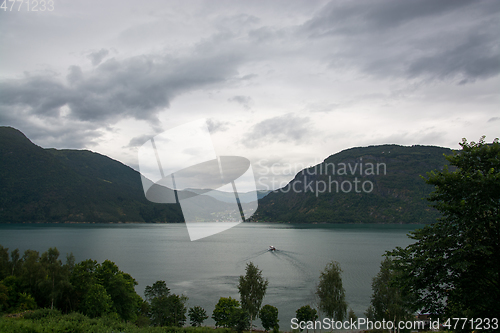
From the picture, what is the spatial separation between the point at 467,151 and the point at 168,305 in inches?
1252

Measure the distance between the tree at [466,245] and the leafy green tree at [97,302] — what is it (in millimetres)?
28895

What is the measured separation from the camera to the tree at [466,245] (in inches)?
396

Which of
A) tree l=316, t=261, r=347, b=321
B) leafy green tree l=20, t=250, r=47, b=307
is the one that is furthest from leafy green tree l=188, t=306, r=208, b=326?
leafy green tree l=20, t=250, r=47, b=307

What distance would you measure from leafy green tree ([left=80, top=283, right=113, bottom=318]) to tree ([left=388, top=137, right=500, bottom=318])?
2890cm

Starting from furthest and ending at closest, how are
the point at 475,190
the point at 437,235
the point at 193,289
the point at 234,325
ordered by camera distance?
the point at 193,289 → the point at 234,325 → the point at 437,235 → the point at 475,190

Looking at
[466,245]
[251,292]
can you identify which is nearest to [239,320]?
[251,292]

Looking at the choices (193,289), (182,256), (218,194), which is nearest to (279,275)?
(193,289)

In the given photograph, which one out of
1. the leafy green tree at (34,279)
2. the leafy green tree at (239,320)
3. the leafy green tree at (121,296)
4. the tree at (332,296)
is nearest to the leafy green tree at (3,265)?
the leafy green tree at (34,279)

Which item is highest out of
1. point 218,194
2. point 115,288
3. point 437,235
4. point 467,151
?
point 467,151

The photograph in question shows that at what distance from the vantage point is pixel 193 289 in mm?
50062

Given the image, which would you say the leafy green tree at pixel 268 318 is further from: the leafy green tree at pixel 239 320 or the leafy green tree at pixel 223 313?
the leafy green tree at pixel 239 320

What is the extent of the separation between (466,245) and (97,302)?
31.9 metres

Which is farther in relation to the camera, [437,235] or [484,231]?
[437,235]

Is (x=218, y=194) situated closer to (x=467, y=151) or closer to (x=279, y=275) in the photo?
(x=467, y=151)
